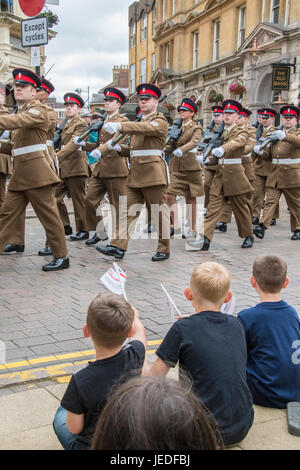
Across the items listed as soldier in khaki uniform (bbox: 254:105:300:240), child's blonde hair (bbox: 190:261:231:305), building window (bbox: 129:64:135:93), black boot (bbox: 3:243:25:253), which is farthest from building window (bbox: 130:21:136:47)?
child's blonde hair (bbox: 190:261:231:305)

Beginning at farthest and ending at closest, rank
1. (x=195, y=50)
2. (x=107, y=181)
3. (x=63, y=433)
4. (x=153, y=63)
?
(x=153, y=63) → (x=195, y=50) → (x=107, y=181) → (x=63, y=433)

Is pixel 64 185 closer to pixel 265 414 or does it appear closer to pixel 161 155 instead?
pixel 161 155

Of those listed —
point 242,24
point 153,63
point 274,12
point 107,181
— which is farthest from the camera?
point 153,63

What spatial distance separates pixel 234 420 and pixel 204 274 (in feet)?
2.24

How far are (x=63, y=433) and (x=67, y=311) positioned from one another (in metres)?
2.36

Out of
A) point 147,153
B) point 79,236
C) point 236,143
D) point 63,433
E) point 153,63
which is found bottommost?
point 79,236

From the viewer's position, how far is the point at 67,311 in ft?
15.5

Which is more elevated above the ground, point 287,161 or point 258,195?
point 287,161

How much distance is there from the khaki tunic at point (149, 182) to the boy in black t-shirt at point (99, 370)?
441 centimetres

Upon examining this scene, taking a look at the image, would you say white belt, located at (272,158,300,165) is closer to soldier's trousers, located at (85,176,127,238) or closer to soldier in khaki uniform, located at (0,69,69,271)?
soldier's trousers, located at (85,176,127,238)

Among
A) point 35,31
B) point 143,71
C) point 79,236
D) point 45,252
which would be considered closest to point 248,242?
point 79,236

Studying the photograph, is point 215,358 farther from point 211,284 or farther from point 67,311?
point 67,311
